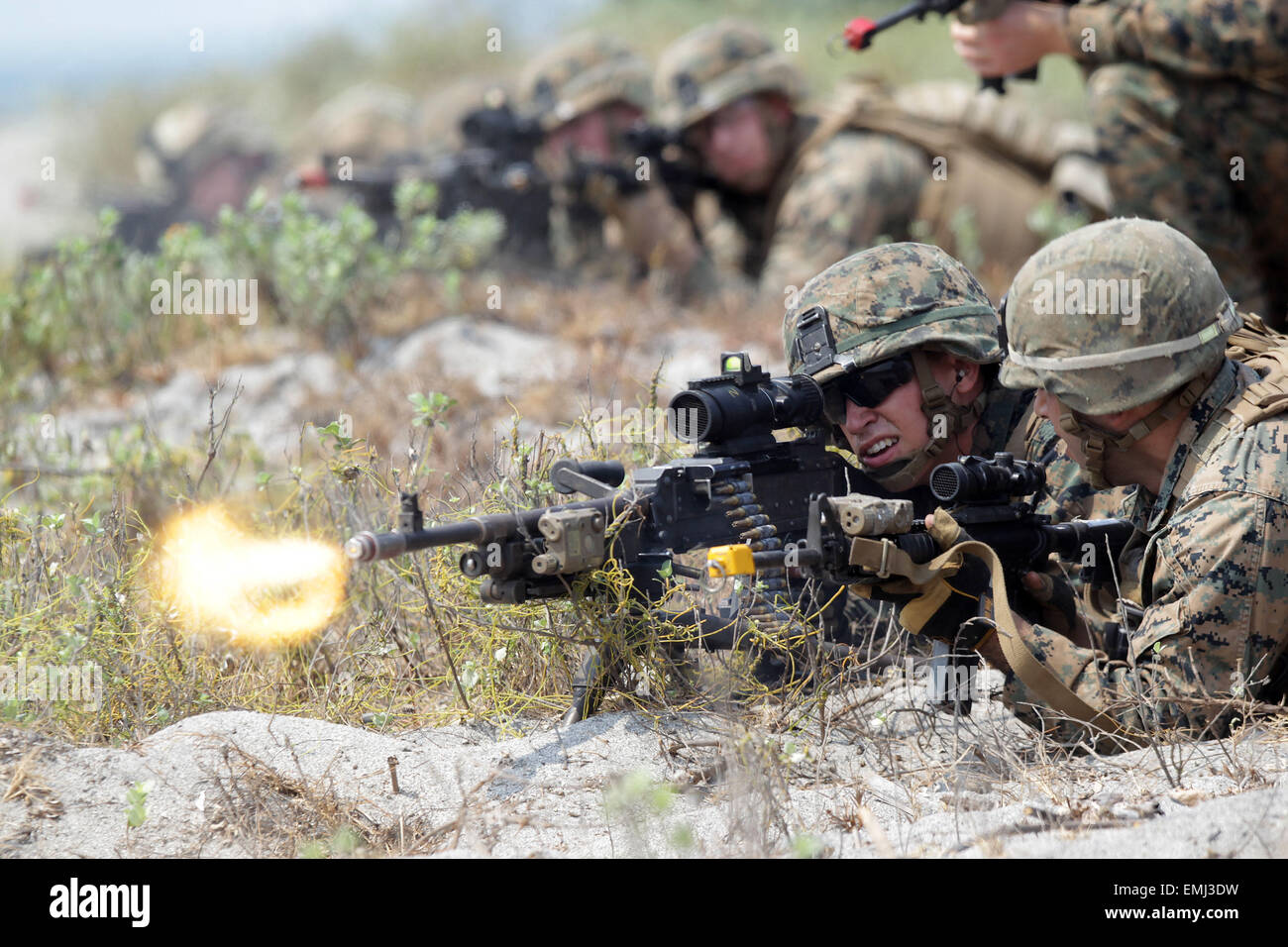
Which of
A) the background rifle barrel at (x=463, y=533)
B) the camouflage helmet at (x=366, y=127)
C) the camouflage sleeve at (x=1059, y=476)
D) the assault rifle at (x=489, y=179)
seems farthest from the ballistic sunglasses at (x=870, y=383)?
the camouflage helmet at (x=366, y=127)

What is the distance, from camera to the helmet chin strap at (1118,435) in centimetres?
358

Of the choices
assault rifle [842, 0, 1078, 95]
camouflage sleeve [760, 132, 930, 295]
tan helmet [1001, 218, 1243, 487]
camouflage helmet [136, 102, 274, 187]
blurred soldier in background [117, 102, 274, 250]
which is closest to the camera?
tan helmet [1001, 218, 1243, 487]

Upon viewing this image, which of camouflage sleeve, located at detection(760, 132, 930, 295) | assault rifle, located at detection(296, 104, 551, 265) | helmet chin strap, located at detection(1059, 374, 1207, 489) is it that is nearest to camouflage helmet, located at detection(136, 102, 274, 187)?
assault rifle, located at detection(296, 104, 551, 265)

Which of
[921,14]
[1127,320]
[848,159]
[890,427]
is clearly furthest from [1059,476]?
[848,159]

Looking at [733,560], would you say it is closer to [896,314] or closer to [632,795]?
[632,795]

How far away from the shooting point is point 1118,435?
3652 millimetres

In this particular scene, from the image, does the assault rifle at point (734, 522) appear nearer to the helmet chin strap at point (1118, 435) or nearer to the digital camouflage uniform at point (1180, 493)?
the helmet chin strap at point (1118, 435)

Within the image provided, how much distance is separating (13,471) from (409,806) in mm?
3576

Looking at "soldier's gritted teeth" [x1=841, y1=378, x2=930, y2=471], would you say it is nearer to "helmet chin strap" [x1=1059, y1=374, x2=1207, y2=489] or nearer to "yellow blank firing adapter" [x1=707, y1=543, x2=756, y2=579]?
"helmet chin strap" [x1=1059, y1=374, x2=1207, y2=489]

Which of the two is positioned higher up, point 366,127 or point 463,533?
point 366,127

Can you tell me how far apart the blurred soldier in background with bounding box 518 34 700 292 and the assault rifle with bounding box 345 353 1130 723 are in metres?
6.34

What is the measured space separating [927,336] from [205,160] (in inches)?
495

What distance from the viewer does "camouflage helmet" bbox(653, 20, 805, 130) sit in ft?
32.6

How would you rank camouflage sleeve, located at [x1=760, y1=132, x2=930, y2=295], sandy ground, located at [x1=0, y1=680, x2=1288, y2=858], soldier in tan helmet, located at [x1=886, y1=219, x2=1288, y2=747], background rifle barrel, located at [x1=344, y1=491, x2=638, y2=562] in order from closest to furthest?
sandy ground, located at [x1=0, y1=680, x2=1288, y2=858]
background rifle barrel, located at [x1=344, y1=491, x2=638, y2=562]
soldier in tan helmet, located at [x1=886, y1=219, x2=1288, y2=747]
camouflage sleeve, located at [x1=760, y1=132, x2=930, y2=295]
